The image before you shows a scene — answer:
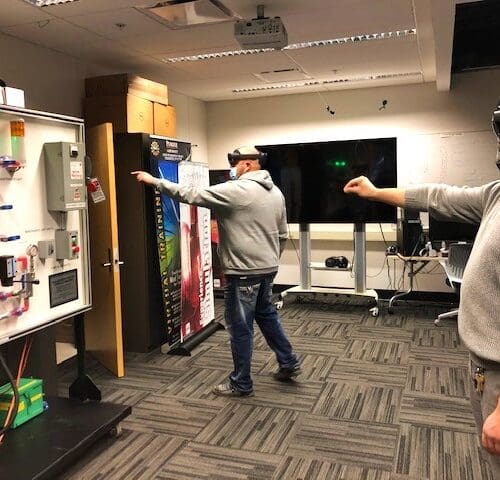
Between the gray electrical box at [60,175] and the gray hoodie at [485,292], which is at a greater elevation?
the gray electrical box at [60,175]

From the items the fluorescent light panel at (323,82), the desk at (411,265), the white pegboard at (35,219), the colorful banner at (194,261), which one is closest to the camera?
the white pegboard at (35,219)

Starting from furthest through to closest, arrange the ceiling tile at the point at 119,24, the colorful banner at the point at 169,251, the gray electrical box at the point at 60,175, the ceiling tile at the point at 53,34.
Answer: the colorful banner at the point at 169,251
the ceiling tile at the point at 53,34
the ceiling tile at the point at 119,24
the gray electrical box at the point at 60,175

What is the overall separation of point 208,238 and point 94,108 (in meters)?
1.47

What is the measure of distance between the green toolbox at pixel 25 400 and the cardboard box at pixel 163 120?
261 cm

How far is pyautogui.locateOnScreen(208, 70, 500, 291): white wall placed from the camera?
561 cm

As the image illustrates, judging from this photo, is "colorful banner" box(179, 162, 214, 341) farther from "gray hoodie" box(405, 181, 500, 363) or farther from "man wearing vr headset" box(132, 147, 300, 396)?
"gray hoodie" box(405, 181, 500, 363)

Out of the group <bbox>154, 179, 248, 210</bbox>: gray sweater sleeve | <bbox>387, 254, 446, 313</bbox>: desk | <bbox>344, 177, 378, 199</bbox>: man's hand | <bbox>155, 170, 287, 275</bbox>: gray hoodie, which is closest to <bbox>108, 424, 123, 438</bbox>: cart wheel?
<bbox>155, 170, 287, 275</bbox>: gray hoodie

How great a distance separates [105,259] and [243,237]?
1047mm

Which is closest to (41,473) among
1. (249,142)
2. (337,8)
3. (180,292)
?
(180,292)

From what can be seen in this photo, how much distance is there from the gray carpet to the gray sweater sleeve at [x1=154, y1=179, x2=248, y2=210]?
1.23 m

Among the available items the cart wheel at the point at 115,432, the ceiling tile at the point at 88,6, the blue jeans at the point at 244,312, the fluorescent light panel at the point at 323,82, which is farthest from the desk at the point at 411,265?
the ceiling tile at the point at 88,6

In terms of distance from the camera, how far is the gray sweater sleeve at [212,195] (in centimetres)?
307

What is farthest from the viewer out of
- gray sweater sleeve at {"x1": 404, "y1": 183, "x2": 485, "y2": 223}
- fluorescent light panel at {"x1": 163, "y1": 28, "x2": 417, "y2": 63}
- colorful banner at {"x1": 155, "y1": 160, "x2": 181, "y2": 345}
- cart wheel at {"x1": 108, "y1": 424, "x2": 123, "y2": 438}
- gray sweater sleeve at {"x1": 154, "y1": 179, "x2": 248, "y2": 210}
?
colorful banner at {"x1": 155, "y1": 160, "x2": 181, "y2": 345}

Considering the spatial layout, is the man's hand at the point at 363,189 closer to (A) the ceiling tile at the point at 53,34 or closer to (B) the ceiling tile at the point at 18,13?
(B) the ceiling tile at the point at 18,13
